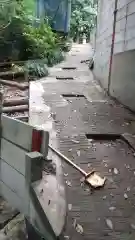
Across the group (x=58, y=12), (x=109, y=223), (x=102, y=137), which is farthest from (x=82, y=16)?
(x=109, y=223)

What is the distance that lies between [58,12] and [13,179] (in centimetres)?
1618

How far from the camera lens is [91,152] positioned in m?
4.48

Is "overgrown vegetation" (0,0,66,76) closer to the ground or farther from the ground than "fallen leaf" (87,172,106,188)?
farther from the ground

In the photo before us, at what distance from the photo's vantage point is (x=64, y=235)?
8.80 feet

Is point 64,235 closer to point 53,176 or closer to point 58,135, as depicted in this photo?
point 53,176

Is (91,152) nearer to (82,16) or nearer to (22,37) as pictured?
(22,37)

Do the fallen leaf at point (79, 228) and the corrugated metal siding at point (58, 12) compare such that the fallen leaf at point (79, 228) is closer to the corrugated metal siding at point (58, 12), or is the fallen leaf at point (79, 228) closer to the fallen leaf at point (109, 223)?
the fallen leaf at point (109, 223)

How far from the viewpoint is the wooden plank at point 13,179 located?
3.54m

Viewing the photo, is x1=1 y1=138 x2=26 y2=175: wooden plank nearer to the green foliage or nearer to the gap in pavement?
the gap in pavement

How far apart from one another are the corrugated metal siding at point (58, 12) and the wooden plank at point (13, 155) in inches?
578

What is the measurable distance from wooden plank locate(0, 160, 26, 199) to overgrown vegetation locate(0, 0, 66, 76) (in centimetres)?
794

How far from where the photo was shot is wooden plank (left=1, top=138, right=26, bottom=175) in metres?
3.53

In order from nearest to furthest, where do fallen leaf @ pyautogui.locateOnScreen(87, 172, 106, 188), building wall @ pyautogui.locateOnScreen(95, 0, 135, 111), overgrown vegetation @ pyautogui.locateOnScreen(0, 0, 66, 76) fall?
1. fallen leaf @ pyautogui.locateOnScreen(87, 172, 106, 188)
2. building wall @ pyautogui.locateOnScreen(95, 0, 135, 111)
3. overgrown vegetation @ pyautogui.locateOnScreen(0, 0, 66, 76)

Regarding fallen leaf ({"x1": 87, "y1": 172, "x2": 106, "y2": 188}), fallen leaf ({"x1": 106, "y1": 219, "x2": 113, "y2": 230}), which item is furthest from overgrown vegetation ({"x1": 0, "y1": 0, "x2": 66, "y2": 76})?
fallen leaf ({"x1": 106, "y1": 219, "x2": 113, "y2": 230})
